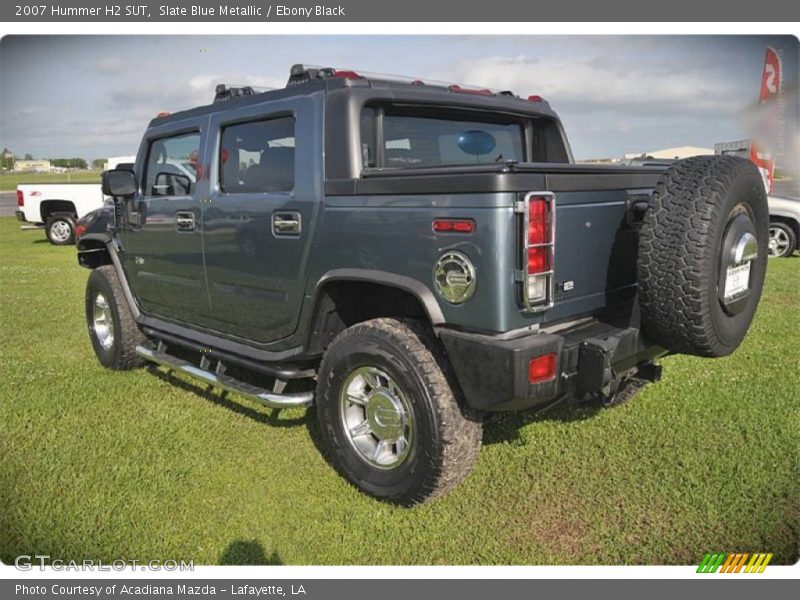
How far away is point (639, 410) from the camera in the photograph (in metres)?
4.30

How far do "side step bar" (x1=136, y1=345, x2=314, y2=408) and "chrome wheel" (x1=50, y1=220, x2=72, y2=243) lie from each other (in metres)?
13.1

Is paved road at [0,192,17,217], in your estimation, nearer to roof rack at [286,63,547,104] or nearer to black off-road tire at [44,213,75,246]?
black off-road tire at [44,213,75,246]

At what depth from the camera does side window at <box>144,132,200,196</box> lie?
14.5 ft

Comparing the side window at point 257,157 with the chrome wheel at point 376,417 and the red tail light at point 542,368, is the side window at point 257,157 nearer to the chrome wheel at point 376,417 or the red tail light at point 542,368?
the chrome wheel at point 376,417

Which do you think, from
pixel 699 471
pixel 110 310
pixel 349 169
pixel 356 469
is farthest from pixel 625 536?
pixel 110 310

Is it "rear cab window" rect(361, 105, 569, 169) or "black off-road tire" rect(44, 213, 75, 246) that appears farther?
"black off-road tire" rect(44, 213, 75, 246)

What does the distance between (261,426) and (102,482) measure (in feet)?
3.38

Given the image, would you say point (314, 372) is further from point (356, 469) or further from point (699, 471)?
point (699, 471)

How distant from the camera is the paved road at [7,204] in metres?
26.0

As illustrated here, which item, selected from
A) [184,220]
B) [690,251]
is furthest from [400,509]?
[184,220]

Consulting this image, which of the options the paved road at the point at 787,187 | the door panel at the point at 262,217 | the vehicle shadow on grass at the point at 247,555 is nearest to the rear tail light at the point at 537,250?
the door panel at the point at 262,217

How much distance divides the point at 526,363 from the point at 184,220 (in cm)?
270

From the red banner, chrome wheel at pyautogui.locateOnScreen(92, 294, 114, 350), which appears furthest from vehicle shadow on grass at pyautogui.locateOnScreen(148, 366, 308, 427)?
the red banner

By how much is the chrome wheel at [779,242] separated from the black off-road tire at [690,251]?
9.58m
